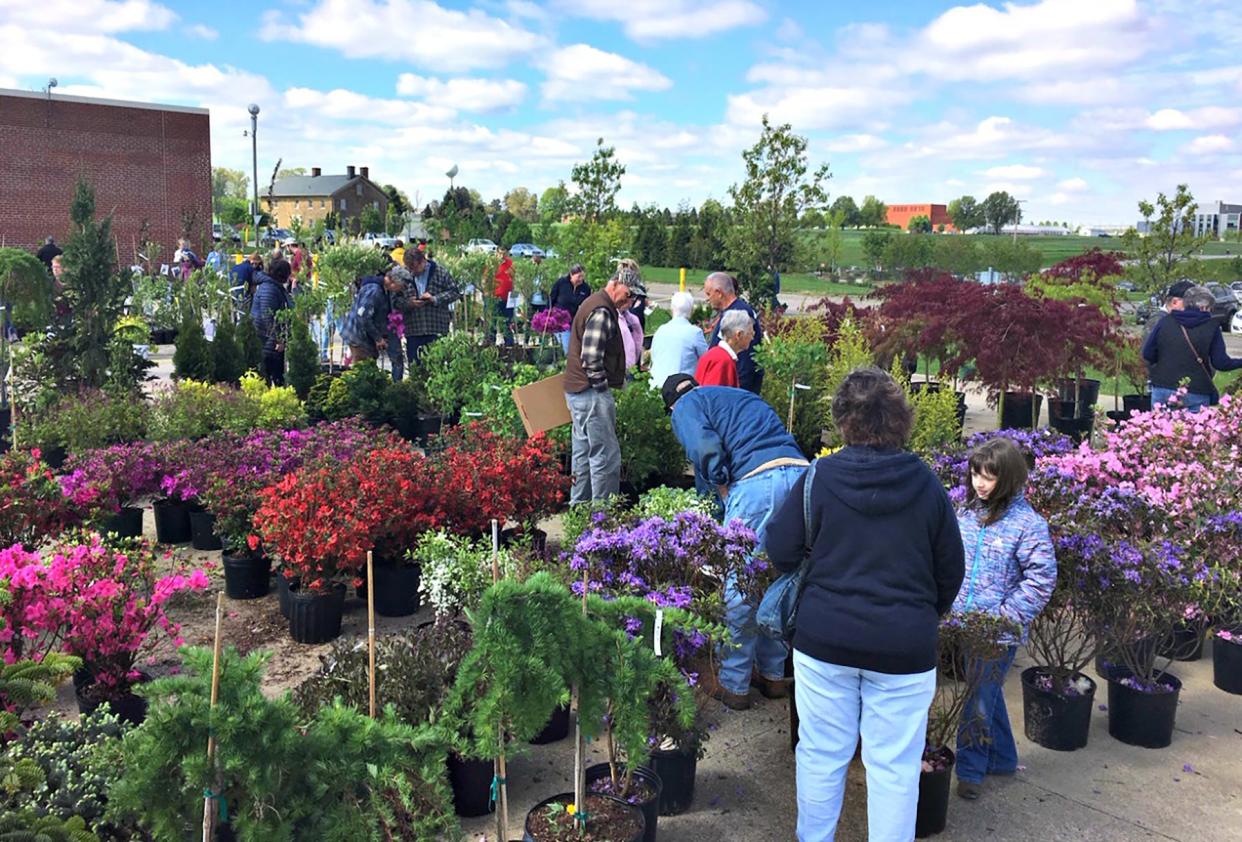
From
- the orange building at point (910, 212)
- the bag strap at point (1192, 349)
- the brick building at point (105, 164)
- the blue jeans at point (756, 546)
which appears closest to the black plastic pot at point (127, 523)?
the blue jeans at point (756, 546)

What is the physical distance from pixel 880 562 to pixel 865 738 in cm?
59

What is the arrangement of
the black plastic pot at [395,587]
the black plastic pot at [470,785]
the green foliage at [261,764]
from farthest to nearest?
the black plastic pot at [395,587] → the black plastic pot at [470,785] → the green foliage at [261,764]

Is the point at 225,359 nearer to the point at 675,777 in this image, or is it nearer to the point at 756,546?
the point at 756,546

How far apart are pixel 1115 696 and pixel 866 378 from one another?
2571mm

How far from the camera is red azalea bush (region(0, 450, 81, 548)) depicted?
5.57m

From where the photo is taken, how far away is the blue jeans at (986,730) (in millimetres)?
4000

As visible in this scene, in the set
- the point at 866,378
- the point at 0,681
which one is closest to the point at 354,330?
the point at 0,681

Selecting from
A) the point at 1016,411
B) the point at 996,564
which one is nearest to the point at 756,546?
the point at 996,564

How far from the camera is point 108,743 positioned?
3027 mm

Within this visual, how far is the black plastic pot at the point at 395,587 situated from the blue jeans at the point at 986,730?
326 cm

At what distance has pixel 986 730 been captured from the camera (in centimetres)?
405

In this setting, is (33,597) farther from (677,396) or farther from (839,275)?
(839,275)

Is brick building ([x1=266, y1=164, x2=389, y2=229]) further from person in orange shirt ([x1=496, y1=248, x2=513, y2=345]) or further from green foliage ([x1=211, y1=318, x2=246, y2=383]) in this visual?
green foliage ([x1=211, y1=318, x2=246, y2=383])

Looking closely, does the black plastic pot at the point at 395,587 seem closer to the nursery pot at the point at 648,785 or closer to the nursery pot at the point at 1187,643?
the nursery pot at the point at 648,785
